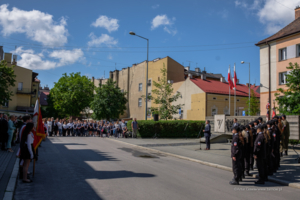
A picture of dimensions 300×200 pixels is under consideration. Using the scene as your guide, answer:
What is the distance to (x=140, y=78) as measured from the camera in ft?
154

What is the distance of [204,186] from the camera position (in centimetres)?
668

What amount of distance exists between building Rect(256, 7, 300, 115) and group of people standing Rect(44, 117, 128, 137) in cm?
1550

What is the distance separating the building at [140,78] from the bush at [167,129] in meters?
17.4

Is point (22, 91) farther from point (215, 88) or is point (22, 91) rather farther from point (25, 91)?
point (215, 88)

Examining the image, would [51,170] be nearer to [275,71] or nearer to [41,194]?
[41,194]

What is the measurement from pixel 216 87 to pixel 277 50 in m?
14.6

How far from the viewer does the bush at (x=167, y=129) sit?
23.1 m

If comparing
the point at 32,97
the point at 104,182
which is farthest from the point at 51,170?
the point at 32,97

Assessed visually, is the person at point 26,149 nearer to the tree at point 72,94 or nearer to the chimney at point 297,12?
the chimney at point 297,12

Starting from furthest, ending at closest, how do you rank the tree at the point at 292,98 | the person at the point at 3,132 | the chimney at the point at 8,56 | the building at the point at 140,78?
the chimney at the point at 8,56, the building at the point at 140,78, the tree at the point at 292,98, the person at the point at 3,132

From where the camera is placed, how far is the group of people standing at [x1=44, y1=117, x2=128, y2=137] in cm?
2402

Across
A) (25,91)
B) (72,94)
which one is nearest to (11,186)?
(72,94)

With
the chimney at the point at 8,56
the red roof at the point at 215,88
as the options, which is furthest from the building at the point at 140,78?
the chimney at the point at 8,56

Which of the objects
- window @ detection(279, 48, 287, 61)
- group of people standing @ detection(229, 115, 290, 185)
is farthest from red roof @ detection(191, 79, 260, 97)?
group of people standing @ detection(229, 115, 290, 185)
